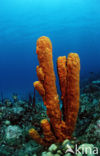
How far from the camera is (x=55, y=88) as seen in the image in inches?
129

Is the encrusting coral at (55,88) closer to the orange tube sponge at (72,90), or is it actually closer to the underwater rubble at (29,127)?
the orange tube sponge at (72,90)

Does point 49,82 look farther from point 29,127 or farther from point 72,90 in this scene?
point 29,127

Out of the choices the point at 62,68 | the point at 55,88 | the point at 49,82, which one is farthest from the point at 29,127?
the point at 62,68

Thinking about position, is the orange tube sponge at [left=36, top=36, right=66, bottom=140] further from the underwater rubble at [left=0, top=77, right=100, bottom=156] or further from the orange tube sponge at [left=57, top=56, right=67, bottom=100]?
the underwater rubble at [left=0, top=77, right=100, bottom=156]

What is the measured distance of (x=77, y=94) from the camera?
3170mm

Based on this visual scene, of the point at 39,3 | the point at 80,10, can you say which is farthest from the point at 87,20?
the point at 39,3

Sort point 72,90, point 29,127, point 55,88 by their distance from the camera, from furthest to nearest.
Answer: point 29,127
point 55,88
point 72,90

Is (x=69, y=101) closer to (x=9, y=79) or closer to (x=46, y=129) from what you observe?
(x=46, y=129)

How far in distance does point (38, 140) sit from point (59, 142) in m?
0.46

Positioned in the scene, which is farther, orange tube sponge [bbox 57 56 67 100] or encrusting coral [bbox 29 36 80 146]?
orange tube sponge [bbox 57 56 67 100]

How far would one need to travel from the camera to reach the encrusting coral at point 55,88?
121 inches

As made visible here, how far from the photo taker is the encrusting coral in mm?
3074

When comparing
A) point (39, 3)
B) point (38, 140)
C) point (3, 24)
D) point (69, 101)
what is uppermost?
point (39, 3)

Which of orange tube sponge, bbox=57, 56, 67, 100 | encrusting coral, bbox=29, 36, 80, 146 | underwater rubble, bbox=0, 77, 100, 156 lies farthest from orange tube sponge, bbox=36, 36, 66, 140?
underwater rubble, bbox=0, 77, 100, 156
